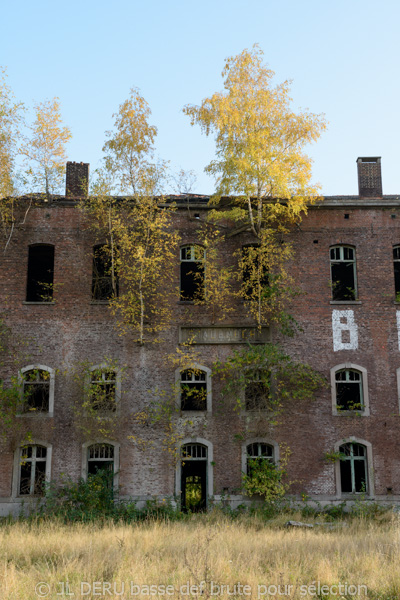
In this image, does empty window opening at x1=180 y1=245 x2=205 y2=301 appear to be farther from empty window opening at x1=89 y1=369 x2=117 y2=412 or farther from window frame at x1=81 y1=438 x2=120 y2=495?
window frame at x1=81 y1=438 x2=120 y2=495

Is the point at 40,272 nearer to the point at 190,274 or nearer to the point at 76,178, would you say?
the point at 76,178

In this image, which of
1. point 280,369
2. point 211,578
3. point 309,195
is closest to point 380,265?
point 309,195

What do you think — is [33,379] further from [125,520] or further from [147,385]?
[125,520]

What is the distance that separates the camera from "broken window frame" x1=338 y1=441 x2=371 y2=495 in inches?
765

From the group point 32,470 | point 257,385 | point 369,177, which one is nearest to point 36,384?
point 32,470

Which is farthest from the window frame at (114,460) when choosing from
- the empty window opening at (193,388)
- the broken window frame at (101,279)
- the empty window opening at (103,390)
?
the broken window frame at (101,279)

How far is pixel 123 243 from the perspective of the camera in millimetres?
20719

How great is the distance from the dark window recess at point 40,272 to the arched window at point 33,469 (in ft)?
15.9

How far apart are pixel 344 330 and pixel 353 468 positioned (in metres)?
4.33

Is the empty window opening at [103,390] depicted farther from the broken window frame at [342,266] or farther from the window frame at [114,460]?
the broken window frame at [342,266]

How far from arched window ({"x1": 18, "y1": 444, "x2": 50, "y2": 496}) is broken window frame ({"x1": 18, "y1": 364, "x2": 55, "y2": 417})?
102 cm

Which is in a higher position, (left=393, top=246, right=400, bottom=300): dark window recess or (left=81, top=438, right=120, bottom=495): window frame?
(left=393, top=246, right=400, bottom=300): dark window recess

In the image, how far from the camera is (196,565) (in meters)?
9.93

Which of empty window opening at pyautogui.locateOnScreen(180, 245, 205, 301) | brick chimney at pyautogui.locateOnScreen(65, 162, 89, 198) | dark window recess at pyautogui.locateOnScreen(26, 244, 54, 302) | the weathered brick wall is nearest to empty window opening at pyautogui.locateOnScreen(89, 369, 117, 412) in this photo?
the weathered brick wall
